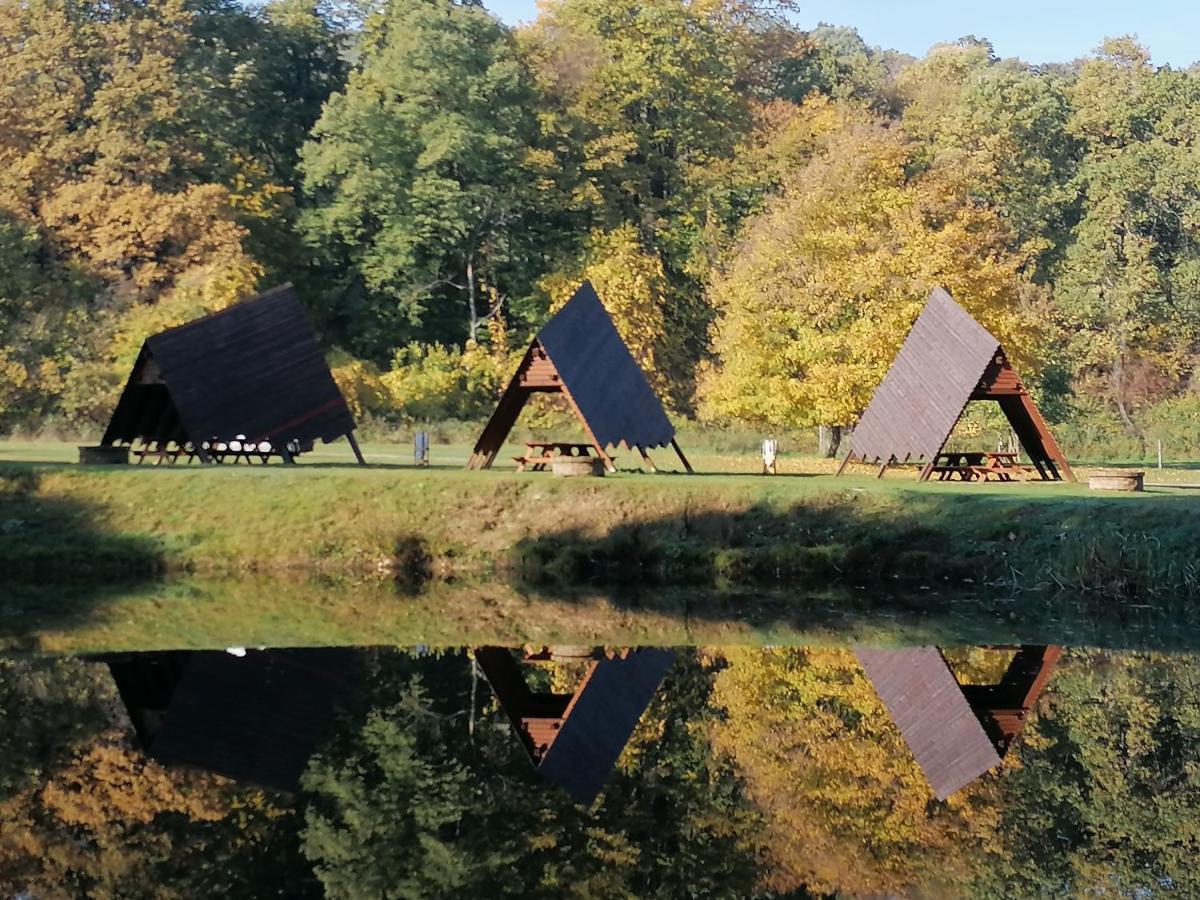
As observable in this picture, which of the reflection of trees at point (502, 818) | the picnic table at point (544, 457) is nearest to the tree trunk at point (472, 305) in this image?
the picnic table at point (544, 457)

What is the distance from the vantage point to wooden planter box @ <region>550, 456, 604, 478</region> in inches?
1105

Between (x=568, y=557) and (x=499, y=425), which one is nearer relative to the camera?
(x=568, y=557)

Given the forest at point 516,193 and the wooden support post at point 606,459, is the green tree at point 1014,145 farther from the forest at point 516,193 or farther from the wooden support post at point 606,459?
the wooden support post at point 606,459

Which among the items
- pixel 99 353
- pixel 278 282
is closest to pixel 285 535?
pixel 99 353

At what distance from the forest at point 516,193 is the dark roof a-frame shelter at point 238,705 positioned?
25066 millimetres

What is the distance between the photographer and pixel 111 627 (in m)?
20.2

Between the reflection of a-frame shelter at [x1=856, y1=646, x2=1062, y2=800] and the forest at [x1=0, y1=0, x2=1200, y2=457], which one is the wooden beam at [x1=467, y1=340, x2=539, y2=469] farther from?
the forest at [x1=0, y1=0, x2=1200, y2=457]

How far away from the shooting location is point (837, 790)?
12.8 m

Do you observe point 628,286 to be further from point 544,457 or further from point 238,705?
point 238,705

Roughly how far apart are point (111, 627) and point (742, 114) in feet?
136

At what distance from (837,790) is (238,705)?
6.05 m

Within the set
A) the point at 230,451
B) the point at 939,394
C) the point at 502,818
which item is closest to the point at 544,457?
the point at 230,451

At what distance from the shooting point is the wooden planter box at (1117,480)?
27.4m

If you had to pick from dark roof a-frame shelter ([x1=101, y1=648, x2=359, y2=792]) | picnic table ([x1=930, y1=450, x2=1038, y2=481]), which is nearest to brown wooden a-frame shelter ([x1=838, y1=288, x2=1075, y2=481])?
picnic table ([x1=930, y1=450, x2=1038, y2=481])
